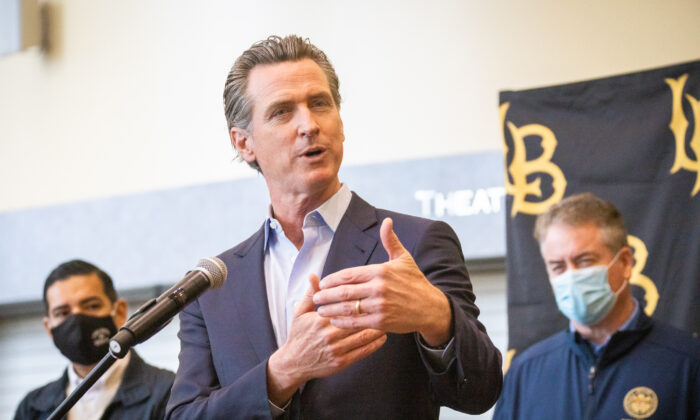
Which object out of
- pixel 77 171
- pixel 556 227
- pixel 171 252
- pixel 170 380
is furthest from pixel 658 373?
pixel 77 171

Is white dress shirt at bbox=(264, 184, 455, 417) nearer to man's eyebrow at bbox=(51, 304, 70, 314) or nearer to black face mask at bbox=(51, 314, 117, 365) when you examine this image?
black face mask at bbox=(51, 314, 117, 365)

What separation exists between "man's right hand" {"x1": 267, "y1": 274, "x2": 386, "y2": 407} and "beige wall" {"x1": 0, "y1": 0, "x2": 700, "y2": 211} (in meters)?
3.34

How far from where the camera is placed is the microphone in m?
1.46

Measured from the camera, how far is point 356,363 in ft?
5.63

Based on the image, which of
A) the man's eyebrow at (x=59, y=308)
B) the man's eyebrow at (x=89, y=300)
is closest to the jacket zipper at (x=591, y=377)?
the man's eyebrow at (x=89, y=300)

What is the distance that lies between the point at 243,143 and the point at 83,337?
1.63 m

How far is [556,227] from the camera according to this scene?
3.42 metres

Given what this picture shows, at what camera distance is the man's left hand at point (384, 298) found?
146 centimetres

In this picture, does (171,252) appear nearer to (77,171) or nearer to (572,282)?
(77,171)

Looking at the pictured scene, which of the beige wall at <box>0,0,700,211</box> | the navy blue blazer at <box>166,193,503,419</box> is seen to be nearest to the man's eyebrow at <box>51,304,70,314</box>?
the navy blue blazer at <box>166,193,503,419</box>

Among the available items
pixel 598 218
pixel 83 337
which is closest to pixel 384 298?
pixel 598 218

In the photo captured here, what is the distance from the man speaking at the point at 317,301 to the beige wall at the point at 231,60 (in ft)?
9.23

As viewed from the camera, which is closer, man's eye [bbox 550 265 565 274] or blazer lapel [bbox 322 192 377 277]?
blazer lapel [bbox 322 192 377 277]

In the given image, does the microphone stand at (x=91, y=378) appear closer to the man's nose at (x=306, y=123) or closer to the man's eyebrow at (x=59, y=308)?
the man's nose at (x=306, y=123)
